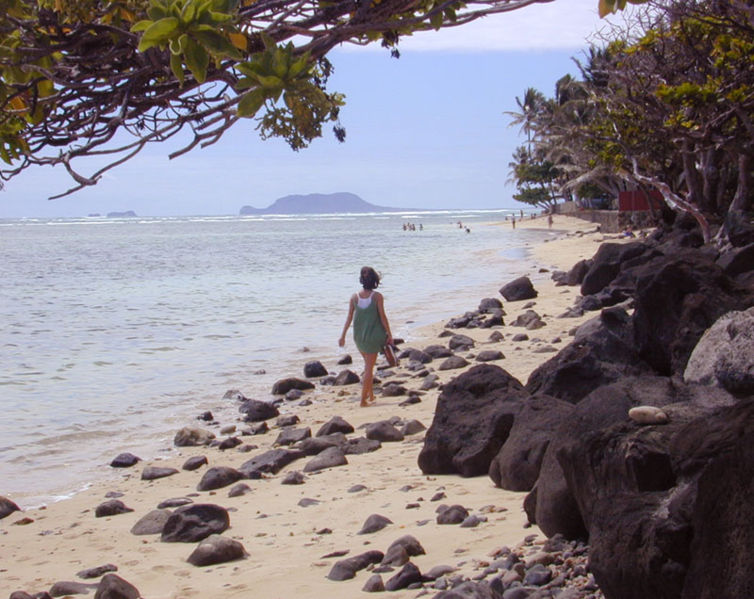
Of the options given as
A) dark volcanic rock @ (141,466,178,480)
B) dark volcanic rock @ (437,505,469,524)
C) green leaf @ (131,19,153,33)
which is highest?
green leaf @ (131,19,153,33)

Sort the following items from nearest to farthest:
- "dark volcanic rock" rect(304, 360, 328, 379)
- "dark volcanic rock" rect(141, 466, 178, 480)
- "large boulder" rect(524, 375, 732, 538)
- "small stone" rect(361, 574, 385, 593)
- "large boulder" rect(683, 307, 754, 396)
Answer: "large boulder" rect(524, 375, 732, 538)
"small stone" rect(361, 574, 385, 593)
"large boulder" rect(683, 307, 754, 396)
"dark volcanic rock" rect(141, 466, 178, 480)
"dark volcanic rock" rect(304, 360, 328, 379)

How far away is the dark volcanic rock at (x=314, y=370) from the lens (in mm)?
12609

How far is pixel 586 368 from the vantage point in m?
6.50

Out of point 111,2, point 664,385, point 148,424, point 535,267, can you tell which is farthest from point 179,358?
point 535,267

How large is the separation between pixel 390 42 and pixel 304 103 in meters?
0.92

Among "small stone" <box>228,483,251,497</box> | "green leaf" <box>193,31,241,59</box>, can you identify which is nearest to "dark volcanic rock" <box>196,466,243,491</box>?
"small stone" <box>228,483,251,497</box>

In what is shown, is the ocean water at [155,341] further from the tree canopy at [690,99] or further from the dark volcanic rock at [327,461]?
the tree canopy at [690,99]

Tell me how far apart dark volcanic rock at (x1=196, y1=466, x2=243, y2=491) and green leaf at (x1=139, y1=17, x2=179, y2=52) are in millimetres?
5577

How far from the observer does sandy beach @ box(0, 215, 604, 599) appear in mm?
4531

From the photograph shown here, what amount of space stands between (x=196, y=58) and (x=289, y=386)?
32.6 ft

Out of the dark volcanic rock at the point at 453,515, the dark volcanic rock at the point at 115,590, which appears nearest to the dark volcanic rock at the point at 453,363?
the dark volcanic rock at the point at 453,515

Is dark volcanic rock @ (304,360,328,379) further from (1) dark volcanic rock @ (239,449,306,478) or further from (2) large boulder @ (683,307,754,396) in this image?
(2) large boulder @ (683,307,754,396)

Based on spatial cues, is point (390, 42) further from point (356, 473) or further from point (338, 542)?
point (356, 473)

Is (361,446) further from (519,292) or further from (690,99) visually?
(519,292)
